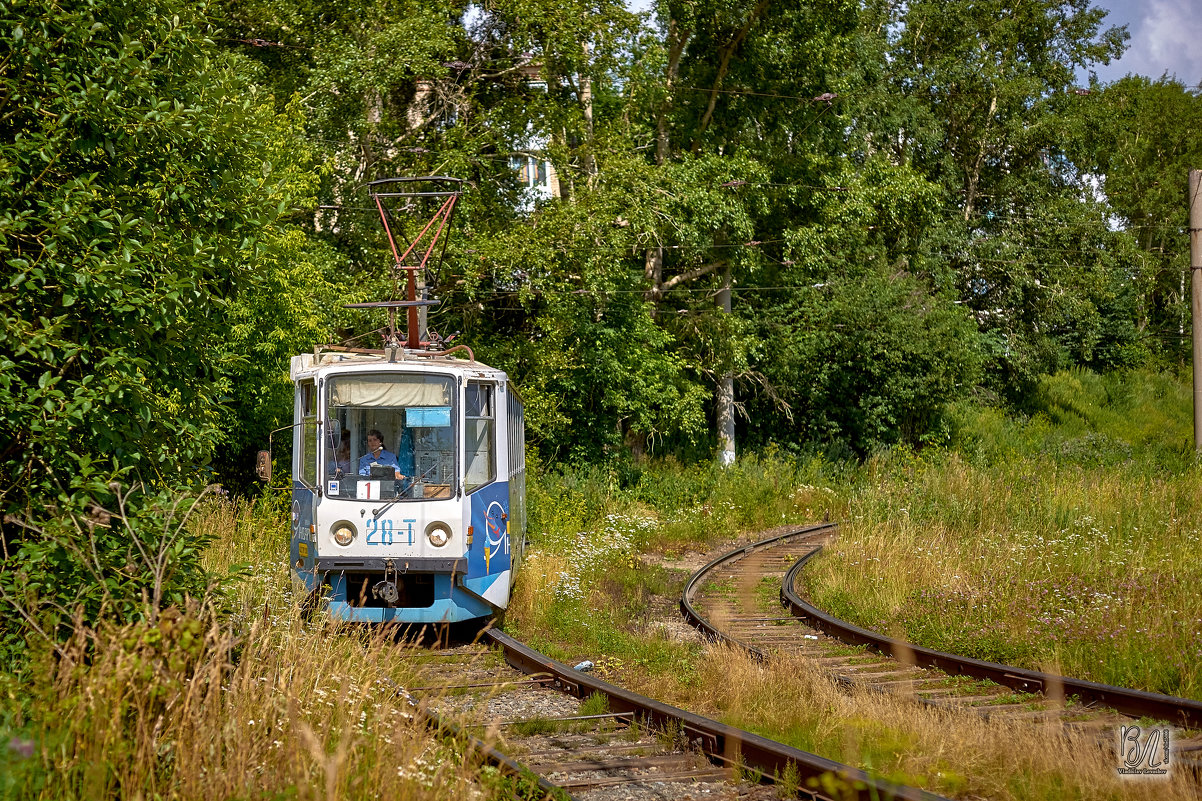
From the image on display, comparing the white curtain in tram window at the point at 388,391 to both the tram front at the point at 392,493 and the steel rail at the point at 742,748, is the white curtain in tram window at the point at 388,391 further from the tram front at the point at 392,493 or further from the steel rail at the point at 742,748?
the steel rail at the point at 742,748

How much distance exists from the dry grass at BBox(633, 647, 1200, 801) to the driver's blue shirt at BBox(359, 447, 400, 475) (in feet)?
11.2

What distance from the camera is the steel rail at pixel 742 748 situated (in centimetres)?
540

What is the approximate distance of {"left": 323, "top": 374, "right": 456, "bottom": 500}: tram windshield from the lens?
35.2ft

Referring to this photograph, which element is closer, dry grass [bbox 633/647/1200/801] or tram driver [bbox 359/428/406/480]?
dry grass [bbox 633/647/1200/801]

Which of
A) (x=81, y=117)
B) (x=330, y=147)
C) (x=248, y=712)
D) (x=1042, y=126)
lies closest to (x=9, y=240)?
(x=81, y=117)

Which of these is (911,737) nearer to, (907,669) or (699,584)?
(907,669)

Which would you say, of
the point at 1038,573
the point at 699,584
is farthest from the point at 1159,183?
the point at 1038,573

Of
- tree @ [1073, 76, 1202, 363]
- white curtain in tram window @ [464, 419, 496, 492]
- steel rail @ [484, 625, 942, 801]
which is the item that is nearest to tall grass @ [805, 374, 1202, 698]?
steel rail @ [484, 625, 942, 801]

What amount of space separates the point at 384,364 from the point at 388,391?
0.27m

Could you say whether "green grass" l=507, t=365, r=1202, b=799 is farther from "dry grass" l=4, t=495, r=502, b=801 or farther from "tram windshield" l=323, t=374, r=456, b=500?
"dry grass" l=4, t=495, r=502, b=801

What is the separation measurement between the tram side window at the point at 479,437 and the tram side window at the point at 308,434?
4.98 feet

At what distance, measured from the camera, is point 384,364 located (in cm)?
1081

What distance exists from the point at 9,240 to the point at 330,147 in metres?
16.4

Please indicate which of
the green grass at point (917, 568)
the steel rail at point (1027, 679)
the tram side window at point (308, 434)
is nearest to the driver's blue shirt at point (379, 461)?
the tram side window at point (308, 434)
